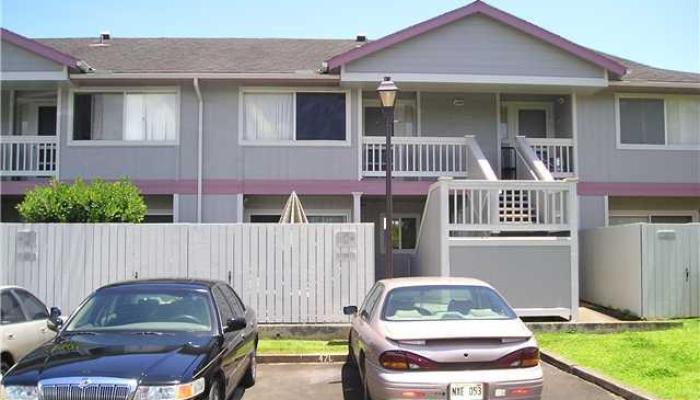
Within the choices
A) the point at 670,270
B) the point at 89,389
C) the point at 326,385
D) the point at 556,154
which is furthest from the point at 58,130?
the point at 670,270

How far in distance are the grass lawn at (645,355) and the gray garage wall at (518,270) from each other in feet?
2.94

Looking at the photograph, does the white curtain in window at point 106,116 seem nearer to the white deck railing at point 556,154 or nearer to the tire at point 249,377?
the tire at point 249,377

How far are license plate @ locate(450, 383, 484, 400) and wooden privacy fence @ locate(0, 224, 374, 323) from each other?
22.9 feet

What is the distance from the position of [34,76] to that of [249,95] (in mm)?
5402

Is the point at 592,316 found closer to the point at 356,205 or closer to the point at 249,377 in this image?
the point at 356,205

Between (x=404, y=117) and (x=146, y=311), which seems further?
(x=404, y=117)

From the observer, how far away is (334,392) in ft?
28.0

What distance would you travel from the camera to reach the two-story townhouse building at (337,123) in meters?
17.2

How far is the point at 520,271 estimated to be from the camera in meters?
13.0

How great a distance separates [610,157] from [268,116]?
9372mm

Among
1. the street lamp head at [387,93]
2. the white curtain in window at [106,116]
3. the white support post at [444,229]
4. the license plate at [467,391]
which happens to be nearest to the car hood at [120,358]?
the license plate at [467,391]

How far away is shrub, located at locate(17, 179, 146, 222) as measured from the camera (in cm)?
1323

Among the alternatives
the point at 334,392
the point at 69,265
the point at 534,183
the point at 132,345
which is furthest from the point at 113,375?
the point at 534,183

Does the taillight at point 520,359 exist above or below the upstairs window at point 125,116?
below
